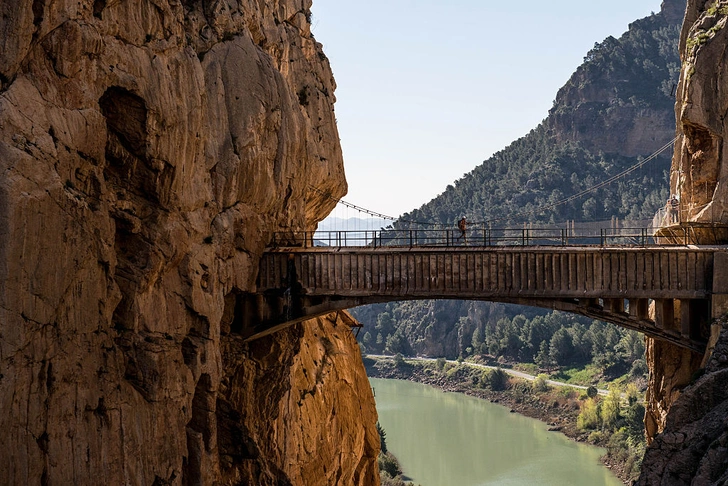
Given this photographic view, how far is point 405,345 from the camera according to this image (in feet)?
357

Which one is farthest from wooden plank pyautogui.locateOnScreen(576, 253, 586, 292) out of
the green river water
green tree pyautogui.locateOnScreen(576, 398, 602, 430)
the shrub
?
the shrub

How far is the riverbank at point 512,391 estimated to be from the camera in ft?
220

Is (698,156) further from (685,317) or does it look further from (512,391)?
(512,391)

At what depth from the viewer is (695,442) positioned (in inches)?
680

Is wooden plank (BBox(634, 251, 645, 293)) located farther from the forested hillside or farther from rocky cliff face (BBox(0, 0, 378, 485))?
the forested hillside

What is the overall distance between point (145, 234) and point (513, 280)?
9.42m

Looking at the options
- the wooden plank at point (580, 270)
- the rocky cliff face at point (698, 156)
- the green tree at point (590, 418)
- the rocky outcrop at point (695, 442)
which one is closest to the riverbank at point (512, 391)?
the green tree at point (590, 418)

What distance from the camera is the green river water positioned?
5641 cm

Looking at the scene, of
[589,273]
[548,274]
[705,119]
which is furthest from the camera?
[705,119]

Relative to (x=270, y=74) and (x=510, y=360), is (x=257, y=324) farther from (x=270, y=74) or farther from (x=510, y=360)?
(x=510, y=360)

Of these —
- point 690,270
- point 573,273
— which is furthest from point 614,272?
point 690,270

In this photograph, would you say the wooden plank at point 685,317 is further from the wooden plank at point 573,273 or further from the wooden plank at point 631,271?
the wooden plank at point 573,273

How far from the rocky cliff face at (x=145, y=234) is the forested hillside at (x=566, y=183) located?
6738 centimetres

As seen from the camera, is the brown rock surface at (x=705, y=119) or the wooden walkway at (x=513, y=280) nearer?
the wooden walkway at (x=513, y=280)
